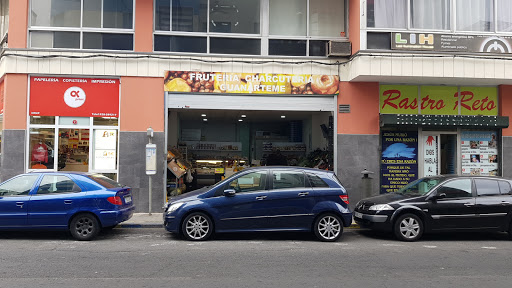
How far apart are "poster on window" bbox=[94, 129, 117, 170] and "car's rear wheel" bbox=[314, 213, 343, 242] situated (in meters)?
6.62

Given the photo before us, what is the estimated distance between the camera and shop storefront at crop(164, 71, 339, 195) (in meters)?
12.8

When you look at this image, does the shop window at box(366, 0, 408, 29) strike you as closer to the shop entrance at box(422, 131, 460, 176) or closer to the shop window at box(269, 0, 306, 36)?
the shop window at box(269, 0, 306, 36)

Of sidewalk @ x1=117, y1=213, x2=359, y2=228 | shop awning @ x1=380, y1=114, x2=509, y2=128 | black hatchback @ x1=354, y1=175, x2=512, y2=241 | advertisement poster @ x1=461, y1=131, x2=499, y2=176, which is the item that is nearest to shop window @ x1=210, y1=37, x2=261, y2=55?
shop awning @ x1=380, y1=114, x2=509, y2=128

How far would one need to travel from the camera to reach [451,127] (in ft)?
43.4

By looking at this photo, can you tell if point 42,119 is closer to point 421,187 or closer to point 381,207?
point 381,207

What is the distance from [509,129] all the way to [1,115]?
53.0 ft

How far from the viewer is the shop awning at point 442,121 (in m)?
12.4

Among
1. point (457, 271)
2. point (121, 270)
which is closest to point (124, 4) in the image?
point (121, 270)

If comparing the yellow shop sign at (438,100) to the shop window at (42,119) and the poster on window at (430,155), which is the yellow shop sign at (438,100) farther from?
the shop window at (42,119)

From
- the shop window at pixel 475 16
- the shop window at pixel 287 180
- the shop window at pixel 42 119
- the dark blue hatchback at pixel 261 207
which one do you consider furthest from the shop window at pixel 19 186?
the shop window at pixel 475 16

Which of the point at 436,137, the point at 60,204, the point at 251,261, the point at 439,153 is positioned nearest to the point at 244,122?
the point at 436,137

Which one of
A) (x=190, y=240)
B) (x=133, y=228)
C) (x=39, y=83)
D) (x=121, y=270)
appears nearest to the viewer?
(x=121, y=270)

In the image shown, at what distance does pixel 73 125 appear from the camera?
12438 mm

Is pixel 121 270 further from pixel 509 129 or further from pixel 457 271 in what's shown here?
pixel 509 129
